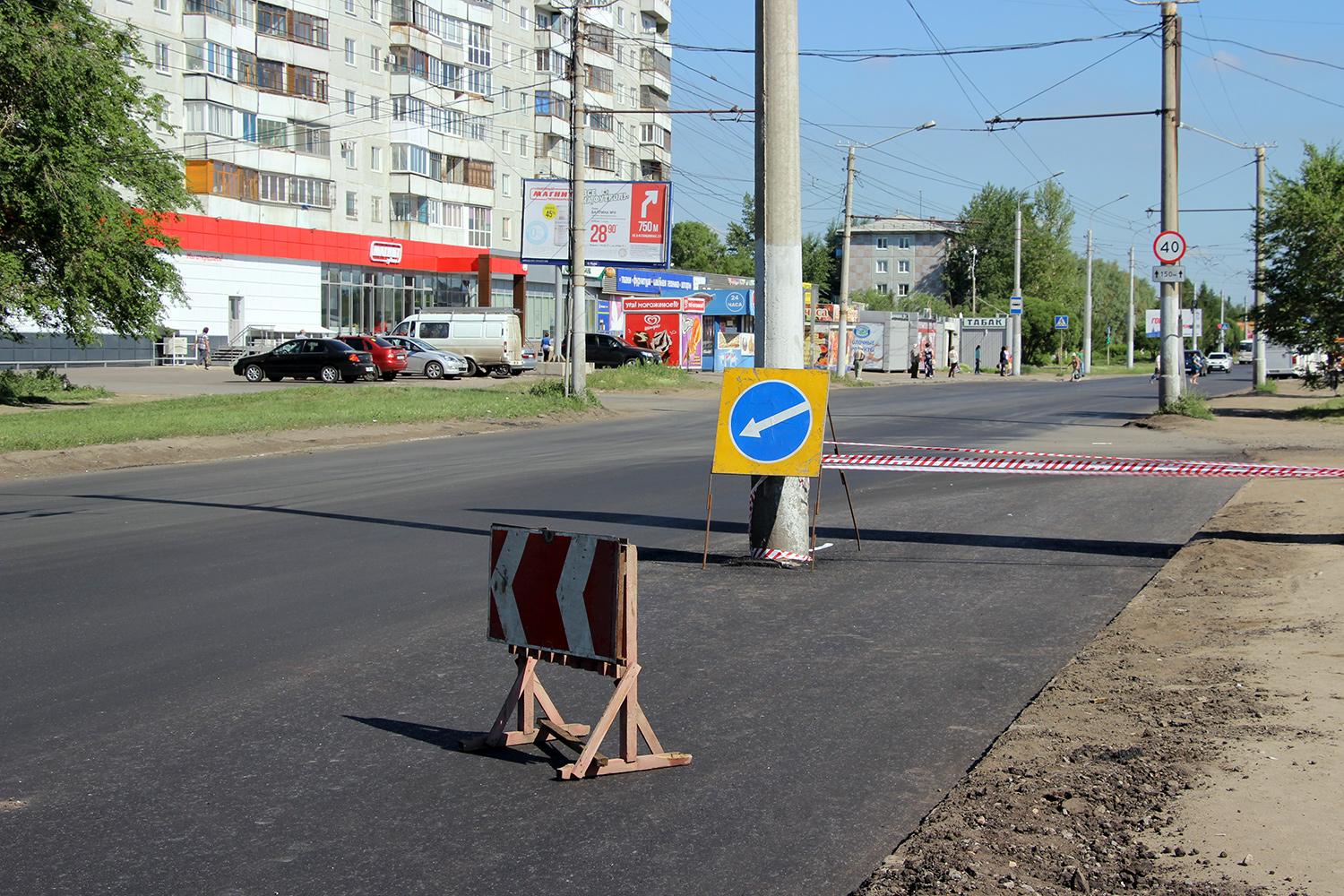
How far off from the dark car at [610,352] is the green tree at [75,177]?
23.1 m

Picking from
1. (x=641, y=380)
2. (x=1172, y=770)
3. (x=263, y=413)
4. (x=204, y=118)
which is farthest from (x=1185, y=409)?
(x=204, y=118)

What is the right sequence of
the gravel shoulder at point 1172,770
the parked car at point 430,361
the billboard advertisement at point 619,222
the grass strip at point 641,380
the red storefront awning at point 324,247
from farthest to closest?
1. the red storefront awning at point 324,247
2. the parked car at point 430,361
3. the grass strip at point 641,380
4. the billboard advertisement at point 619,222
5. the gravel shoulder at point 1172,770

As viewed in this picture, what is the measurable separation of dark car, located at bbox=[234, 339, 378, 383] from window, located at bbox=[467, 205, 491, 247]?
29.1 metres

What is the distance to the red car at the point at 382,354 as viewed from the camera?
46594 millimetres

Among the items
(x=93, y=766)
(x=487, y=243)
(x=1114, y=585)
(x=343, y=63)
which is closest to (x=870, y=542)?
(x=1114, y=585)

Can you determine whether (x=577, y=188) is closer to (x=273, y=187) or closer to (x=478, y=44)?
(x=273, y=187)

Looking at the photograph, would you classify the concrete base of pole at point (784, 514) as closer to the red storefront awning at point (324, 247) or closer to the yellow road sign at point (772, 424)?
the yellow road sign at point (772, 424)

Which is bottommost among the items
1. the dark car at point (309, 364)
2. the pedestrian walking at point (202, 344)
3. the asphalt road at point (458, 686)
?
the asphalt road at point (458, 686)

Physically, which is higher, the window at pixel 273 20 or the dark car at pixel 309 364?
the window at pixel 273 20

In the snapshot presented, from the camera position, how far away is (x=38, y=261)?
30.4 metres

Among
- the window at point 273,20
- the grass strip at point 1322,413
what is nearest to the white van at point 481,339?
the window at point 273,20

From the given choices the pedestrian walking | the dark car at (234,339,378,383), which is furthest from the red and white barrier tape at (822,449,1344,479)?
the pedestrian walking

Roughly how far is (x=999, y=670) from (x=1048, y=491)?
9449 mm

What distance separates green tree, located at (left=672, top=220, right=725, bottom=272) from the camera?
12481cm
